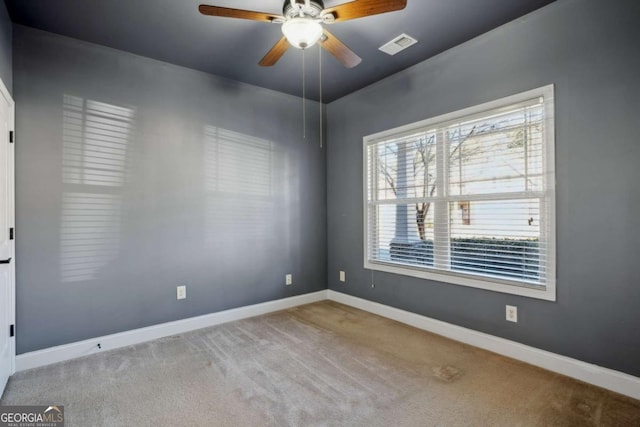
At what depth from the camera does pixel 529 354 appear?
2459mm

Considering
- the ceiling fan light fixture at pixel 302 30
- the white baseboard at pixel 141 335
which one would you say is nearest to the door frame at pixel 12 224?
the white baseboard at pixel 141 335

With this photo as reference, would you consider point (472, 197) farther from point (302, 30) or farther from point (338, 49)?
point (302, 30)

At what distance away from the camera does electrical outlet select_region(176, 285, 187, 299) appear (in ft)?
10.4

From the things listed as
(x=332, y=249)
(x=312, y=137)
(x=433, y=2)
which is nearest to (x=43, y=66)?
(x=312, y=137)

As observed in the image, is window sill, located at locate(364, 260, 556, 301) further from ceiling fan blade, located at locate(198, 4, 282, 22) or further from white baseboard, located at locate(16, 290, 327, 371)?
ceiling fan blade, located at locate(198, 4, 282, 22)

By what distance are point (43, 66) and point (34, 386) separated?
95.4 inches

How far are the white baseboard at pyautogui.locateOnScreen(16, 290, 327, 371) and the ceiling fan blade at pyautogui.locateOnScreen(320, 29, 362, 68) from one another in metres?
2.74

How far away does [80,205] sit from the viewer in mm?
2674

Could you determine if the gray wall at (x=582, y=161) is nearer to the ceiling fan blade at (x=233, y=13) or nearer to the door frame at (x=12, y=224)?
the ceiling fan blade at (x=233, y=13)

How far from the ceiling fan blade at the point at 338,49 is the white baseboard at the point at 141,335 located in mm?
2742

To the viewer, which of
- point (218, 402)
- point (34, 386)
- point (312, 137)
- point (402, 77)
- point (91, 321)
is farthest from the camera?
point (312, 137)

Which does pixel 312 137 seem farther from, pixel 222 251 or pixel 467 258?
pixel 467 258

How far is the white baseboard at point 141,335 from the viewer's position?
248 cm

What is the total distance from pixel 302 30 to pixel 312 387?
2300 millimetres
